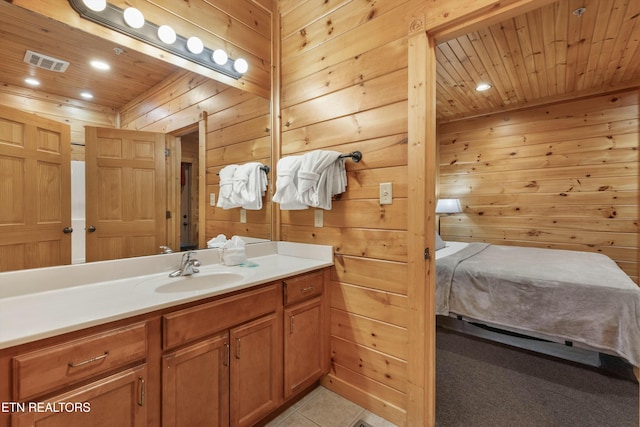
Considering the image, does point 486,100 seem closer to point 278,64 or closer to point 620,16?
point 620,16

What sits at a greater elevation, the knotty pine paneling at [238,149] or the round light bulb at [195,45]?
the round light bulb at [195,45]

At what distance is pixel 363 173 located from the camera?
1669 millimetres

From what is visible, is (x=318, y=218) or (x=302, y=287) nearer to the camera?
(x=302, y=287)

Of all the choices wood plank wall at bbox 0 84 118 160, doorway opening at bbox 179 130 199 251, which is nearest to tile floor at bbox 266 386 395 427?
doorway opening at bbox 179 130 199 251

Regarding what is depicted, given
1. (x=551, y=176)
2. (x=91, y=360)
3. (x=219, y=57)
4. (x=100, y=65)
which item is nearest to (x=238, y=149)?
(x=219, y=57)

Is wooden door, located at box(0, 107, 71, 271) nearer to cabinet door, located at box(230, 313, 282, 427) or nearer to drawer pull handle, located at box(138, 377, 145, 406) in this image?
drawer pull handle, located at box(138, 377, 145, 406)

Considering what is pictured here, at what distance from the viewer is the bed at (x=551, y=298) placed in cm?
185

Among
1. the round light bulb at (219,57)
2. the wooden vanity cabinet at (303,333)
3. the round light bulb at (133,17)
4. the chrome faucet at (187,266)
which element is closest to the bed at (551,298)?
the wooden vanity cabinet at (303,333)

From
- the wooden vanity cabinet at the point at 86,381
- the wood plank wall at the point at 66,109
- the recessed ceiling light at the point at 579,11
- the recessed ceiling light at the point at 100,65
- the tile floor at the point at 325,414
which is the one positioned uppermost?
the recessed ceiling light at the point at 579,11

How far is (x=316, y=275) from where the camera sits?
5.67 feet

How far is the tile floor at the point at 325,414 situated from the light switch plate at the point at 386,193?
1200 mm

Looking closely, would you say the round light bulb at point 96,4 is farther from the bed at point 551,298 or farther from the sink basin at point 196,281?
the bed at point 551,298

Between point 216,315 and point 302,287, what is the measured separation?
0.54 metres

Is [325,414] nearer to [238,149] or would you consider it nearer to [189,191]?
[189,191]
